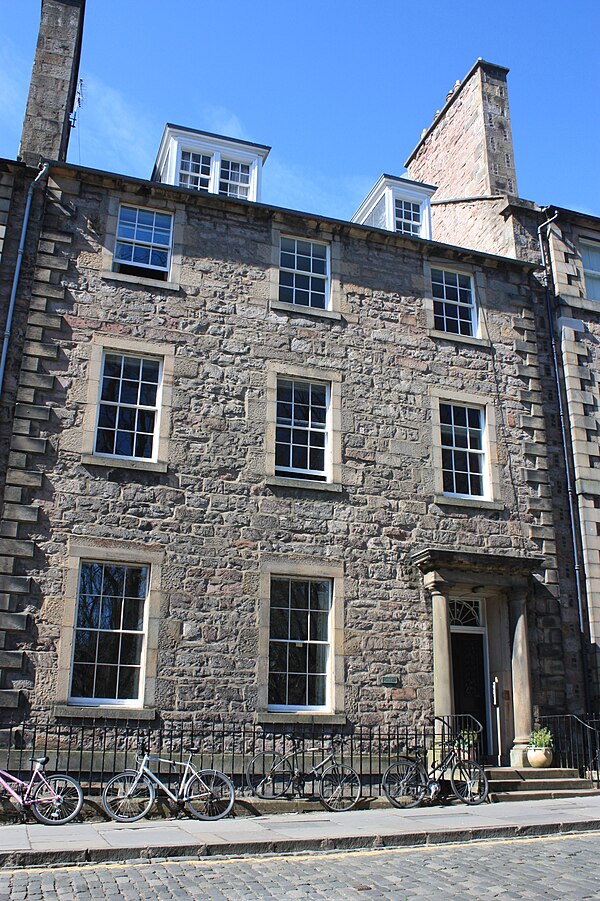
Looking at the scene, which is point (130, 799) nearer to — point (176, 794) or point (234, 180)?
point (176, 794)

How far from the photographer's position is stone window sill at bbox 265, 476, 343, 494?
571 inches

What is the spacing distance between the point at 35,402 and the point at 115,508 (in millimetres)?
2148

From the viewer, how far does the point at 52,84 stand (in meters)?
16.0

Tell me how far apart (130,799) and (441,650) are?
5.81 m

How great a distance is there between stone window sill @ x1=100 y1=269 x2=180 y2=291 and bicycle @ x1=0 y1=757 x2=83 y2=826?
816 centimetres

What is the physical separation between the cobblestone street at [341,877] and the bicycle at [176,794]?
8.08 ft

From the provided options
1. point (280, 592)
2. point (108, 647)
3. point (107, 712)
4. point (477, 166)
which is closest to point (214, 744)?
point (107, 712)

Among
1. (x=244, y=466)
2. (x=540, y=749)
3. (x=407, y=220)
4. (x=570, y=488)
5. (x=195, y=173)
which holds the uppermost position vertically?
(x=407, y=220)

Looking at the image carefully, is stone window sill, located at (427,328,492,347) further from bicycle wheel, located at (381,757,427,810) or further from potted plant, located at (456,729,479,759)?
bicycle wheel, located at (381,757,427,810)

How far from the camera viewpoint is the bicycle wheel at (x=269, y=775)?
12.3 meters

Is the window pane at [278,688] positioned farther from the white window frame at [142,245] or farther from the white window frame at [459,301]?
the white window frame at [459,301]

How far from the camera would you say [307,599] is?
563 inches

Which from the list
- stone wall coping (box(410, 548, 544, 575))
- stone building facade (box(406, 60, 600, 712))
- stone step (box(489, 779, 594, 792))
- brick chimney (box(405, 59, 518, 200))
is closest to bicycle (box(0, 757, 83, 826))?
stone step (box(489, 779, 594, 792))

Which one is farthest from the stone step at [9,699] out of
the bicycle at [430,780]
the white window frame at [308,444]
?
the white window frame at [308,444]
